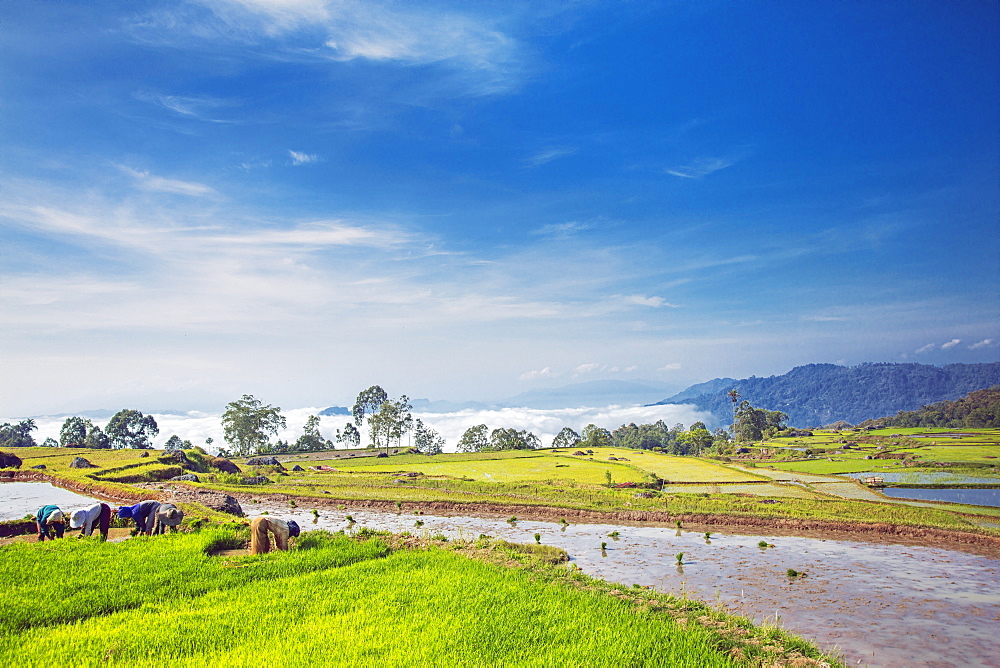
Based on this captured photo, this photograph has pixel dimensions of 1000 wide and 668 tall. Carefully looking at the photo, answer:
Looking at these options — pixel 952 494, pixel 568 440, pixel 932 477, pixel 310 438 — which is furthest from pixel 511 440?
pixel 952 494

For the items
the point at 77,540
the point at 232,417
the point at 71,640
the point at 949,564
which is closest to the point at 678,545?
the point at 949,564

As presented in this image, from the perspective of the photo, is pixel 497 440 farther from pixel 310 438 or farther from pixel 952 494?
pixel 952 494

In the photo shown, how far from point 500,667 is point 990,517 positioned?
3132 centimetres

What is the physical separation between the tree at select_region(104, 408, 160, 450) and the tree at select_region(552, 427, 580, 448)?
77.1 metres

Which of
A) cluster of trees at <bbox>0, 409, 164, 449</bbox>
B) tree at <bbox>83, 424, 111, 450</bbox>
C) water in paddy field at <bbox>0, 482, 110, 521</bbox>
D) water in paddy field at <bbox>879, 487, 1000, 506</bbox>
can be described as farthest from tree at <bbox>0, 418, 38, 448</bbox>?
water in paddy field at <bbox>879, 487, 1000, 506</bbox>

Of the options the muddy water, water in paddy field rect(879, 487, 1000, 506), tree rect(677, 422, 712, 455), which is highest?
the muddy water

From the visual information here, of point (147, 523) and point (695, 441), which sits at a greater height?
point (147, 523)

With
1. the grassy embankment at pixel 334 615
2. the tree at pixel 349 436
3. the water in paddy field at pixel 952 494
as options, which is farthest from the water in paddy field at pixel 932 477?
the tree at pixel 349 436

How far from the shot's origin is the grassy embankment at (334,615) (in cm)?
909

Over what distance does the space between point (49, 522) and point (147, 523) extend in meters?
2.87

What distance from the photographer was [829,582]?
17.0m

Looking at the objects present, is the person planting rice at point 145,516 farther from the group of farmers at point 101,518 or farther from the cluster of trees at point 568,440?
the cluster of trees at point 568,440

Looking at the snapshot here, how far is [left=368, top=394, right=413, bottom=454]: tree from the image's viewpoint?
101m

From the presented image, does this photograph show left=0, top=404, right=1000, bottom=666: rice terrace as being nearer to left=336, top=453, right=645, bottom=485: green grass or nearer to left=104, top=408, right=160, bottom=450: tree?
left=336, top=453, right=645, bottom=485: green grass
